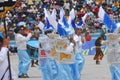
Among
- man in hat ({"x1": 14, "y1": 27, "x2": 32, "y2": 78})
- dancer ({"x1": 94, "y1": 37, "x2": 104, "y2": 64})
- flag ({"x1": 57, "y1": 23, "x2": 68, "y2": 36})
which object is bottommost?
dancer ({"x1": 94, "y1": 37, "x2": 104, "y2": 64})

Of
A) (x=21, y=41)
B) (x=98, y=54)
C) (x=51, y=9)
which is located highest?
(x=21, y=41)

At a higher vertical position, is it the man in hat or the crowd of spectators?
the man in hat

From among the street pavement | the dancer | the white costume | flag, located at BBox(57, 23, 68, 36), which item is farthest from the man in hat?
the white costume

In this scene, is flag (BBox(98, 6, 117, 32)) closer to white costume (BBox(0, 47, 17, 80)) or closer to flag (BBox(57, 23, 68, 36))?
flag (BBox(57, 23, 68, 36))

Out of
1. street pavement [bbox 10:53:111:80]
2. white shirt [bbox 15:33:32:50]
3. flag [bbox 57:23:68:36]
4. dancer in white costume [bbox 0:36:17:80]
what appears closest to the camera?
dancer in white costume [bbox 0:36:17:80]

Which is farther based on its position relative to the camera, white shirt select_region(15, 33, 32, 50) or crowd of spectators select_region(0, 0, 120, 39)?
crowd of spectators select_region(0, 0, 120, 39)

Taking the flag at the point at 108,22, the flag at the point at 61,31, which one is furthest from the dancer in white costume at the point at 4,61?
the flag at the point at 61,31

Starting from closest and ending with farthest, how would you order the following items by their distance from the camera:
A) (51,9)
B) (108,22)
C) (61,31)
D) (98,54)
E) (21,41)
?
(108,22)
(61,31)
(21,41)
(98,54)
(51,9)

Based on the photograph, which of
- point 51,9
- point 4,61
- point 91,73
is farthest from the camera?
point 51,9

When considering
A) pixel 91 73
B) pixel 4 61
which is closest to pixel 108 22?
pixel 91 73

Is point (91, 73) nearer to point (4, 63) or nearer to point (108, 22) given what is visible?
point (108, 22)

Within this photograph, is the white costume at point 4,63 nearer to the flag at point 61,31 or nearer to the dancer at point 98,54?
the flag at point 61,31

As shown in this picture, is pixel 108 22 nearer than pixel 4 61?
No

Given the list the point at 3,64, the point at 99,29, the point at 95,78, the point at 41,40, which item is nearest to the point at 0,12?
the point at 3,64
